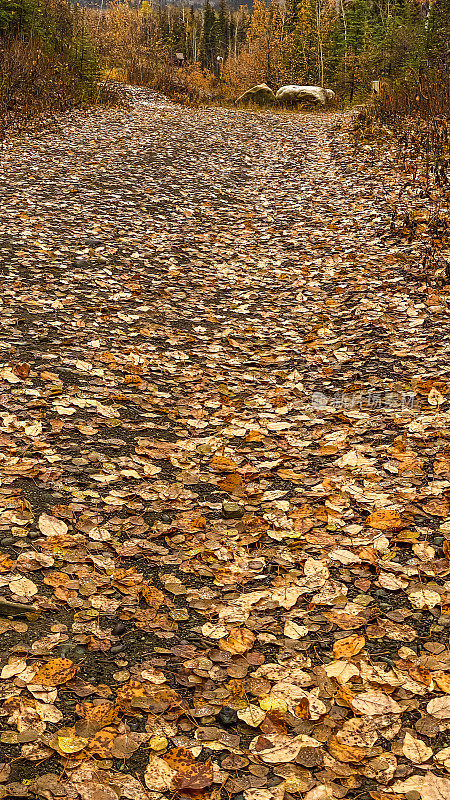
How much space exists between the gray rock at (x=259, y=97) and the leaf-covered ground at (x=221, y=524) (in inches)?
601

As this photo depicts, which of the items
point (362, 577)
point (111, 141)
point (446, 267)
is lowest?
point (362, 577)

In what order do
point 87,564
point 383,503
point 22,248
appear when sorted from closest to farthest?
point 87,564 → point 383,503 → point 22,248

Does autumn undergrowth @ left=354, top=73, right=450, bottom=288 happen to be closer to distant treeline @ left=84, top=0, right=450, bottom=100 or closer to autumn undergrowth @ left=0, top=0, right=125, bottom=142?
distant treeline @ left=84, top=0, right=450, bottom=100

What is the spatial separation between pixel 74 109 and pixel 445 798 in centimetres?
1576

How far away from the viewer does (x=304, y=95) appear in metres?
19.4

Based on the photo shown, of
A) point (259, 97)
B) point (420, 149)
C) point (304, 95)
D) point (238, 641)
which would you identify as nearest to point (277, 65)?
point (259, 97)

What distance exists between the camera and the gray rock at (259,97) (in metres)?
20.2

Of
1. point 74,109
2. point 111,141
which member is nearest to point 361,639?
point 111,141

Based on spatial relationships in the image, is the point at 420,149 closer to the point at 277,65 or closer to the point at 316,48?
the point at 277,65

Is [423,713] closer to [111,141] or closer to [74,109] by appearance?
[111,141]

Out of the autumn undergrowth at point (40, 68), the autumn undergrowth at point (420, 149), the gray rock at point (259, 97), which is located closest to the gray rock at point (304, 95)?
the gray rock at point (259, 97)

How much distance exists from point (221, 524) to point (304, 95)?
1955cm

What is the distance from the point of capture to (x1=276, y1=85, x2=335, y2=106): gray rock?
19.3 meters

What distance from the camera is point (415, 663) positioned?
2.22 m
